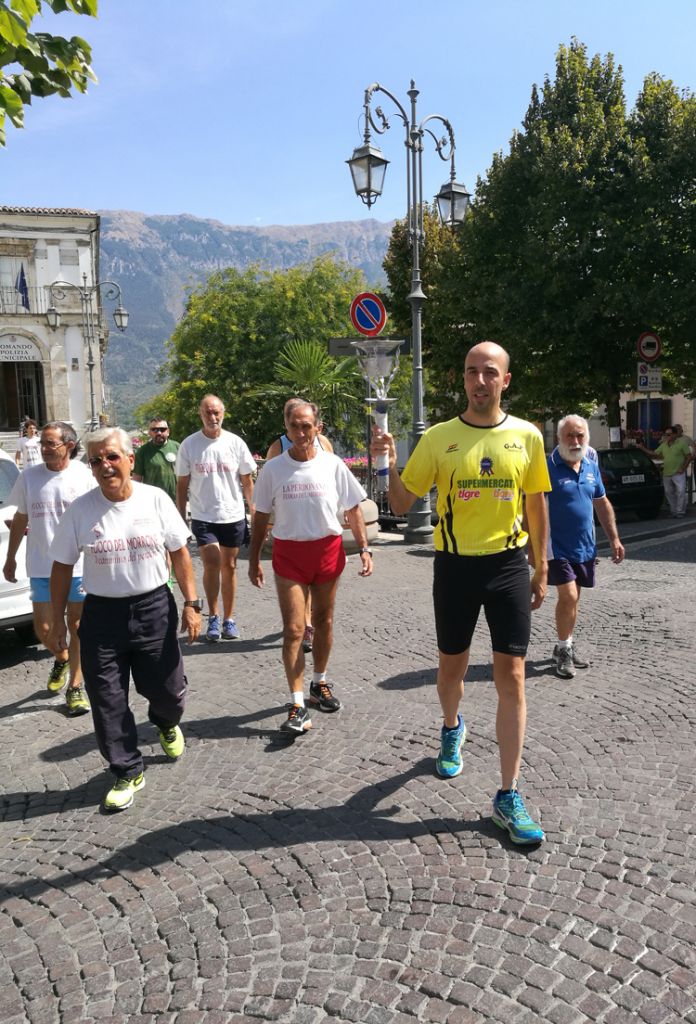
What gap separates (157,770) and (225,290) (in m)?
37.2

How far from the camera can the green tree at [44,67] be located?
452cm

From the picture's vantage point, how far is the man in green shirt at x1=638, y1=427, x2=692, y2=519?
16.3m

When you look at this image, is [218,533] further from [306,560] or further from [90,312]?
[90,312]

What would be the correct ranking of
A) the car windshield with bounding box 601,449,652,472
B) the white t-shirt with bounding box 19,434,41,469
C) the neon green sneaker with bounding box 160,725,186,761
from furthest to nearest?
the car windshield with bounding box 601,449,652,472 < the white t-shirt with bounding box 19,434,41,469 < the neon green sneaker with bounding box 160,725,186,761

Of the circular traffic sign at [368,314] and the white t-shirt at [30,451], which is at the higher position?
the circular traffic sign at [368,314]

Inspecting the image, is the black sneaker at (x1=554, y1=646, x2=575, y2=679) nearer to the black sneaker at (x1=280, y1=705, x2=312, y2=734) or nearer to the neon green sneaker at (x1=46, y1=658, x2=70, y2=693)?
the black sneaker at (x1=280, y1=705, x2=312, y2=734)

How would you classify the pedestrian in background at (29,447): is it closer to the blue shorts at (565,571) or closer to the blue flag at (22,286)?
the blue shorts at (565,571)

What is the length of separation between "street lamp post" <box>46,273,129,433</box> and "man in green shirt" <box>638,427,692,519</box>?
1457 cm

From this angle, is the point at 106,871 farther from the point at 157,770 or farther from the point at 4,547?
the point at 4,547

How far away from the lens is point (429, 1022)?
2457 millimetres

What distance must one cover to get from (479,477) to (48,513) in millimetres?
3162

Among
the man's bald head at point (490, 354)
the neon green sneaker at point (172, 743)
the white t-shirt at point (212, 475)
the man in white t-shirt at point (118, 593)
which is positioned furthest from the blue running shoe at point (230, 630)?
the man's bald head at point (490, 354)

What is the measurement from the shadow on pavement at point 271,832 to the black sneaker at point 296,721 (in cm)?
82

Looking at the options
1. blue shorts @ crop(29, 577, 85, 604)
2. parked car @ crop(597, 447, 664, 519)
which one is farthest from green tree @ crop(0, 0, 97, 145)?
parked car @ crop(597, 447, 664, 519)
